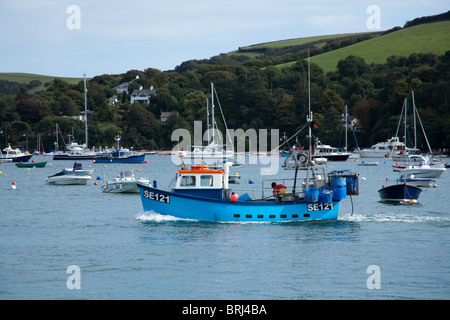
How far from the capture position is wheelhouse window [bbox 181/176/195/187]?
3359cm

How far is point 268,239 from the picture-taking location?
2962 cm

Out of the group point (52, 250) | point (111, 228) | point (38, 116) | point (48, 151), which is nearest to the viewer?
point (52, 250)

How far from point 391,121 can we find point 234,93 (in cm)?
5878

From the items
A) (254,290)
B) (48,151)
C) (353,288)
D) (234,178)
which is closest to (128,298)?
(254,290)

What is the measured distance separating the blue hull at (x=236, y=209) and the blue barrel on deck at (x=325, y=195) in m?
0.51

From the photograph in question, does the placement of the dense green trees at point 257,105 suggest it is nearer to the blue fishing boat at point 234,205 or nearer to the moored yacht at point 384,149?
the moored yacht at point 384,149

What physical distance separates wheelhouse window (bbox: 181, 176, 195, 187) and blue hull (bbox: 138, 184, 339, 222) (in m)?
1.43

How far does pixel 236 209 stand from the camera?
31.9 meters

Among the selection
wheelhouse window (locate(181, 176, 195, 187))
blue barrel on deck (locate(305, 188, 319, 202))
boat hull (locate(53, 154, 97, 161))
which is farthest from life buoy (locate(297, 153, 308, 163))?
boat hull (locate(53, 154, 97, 161))

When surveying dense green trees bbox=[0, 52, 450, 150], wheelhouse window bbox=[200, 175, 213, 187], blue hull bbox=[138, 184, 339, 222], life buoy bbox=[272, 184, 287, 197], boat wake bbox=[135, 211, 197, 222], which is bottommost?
boat wake bbox=[135, 211, 197, 222]

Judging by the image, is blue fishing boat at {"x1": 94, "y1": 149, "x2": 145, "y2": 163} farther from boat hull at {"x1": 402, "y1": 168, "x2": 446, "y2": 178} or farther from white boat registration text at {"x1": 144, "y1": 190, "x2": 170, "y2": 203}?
white boat registration text at {"x1": 144, "y1": 190, "x2": 170, "y2": 203}

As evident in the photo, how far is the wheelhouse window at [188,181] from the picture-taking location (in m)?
33.6

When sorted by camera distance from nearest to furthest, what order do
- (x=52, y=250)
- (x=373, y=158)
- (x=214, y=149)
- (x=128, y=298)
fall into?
(x=128, y=298), (x=52, y=250), (x=214, y=149), (x=373, y=158)

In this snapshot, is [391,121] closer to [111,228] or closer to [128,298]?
[111,228]
